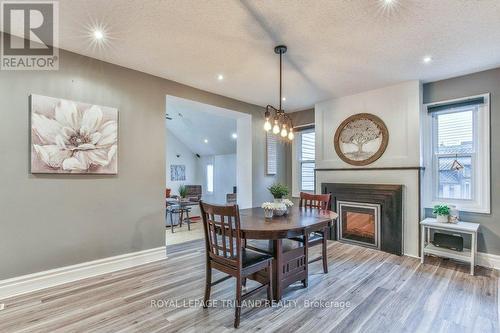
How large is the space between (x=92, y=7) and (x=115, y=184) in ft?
6.57

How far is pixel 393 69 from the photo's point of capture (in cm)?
340

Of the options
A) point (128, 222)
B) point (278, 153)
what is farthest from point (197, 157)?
point (128, 222)

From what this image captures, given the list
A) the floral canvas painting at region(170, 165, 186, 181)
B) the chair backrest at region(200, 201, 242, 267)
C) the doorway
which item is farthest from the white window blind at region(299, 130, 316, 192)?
the floral canvas painting at region(170, 165, 186, 181)

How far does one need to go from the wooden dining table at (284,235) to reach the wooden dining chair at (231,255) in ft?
0.36

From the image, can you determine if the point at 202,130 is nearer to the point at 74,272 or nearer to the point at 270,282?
the point at 74,272

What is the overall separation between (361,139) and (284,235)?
117 inches

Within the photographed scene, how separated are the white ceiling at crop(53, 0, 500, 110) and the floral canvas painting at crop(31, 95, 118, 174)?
0.70 m

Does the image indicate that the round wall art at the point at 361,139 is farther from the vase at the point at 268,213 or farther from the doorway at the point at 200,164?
the vase at the point at 268,213

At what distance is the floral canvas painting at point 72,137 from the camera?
273 centimetres

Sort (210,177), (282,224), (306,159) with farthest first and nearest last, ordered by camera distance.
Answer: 1. (210,177)
2. (306,159)
3. (282,224)

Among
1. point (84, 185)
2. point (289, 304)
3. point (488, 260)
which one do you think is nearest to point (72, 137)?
point (84, 185)

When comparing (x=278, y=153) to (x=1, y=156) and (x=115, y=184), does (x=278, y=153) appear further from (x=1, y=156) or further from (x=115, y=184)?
(x=1, y=156)

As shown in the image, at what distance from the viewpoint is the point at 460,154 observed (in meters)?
3.67

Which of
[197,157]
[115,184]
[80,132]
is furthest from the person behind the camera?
[197,157]
